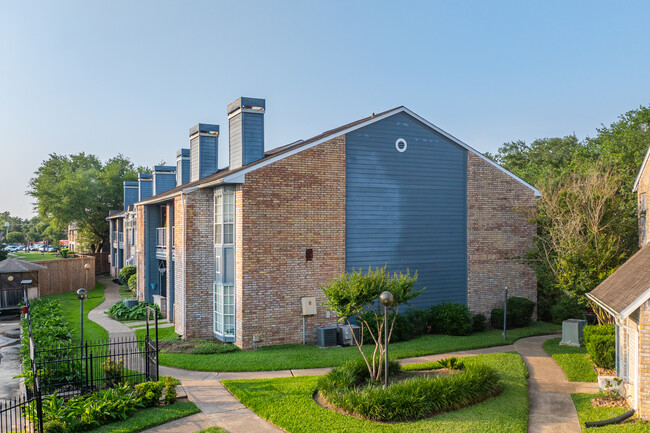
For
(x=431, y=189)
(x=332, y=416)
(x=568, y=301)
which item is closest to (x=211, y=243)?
(x=431, y=189)

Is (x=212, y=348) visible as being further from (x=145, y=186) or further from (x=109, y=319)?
(x=145, y=186)

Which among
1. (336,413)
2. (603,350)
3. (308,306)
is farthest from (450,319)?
(336,413)

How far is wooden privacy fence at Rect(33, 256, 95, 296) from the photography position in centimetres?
3253

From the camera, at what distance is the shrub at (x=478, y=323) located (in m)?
20.5

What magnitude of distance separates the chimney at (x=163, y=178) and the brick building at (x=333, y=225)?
10.7 m

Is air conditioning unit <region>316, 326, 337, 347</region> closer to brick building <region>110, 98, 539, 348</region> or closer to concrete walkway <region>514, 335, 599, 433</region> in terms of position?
brick building <region>110, 98, 539, 348</region>

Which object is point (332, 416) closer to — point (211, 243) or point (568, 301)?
point (211, 243)

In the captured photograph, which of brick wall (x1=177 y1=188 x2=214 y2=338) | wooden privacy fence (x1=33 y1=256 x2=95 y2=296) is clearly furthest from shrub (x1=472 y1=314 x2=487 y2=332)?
wooden privacy fence (x1=33 y1=256 x2=95 y2=296)

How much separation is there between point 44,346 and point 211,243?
6431 millimetres

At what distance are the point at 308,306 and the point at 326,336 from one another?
47.0 inches

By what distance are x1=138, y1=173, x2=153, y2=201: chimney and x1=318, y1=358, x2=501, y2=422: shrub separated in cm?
2820

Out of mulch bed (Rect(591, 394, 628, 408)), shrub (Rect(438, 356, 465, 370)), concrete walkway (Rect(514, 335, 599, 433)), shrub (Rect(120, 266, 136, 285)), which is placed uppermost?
shrub (Rect(120, 266, 136, 285))

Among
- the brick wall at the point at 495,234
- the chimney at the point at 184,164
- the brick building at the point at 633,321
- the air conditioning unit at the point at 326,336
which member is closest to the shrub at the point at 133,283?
the chimney at the point at 184,164

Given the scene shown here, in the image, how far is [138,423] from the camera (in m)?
10.1
